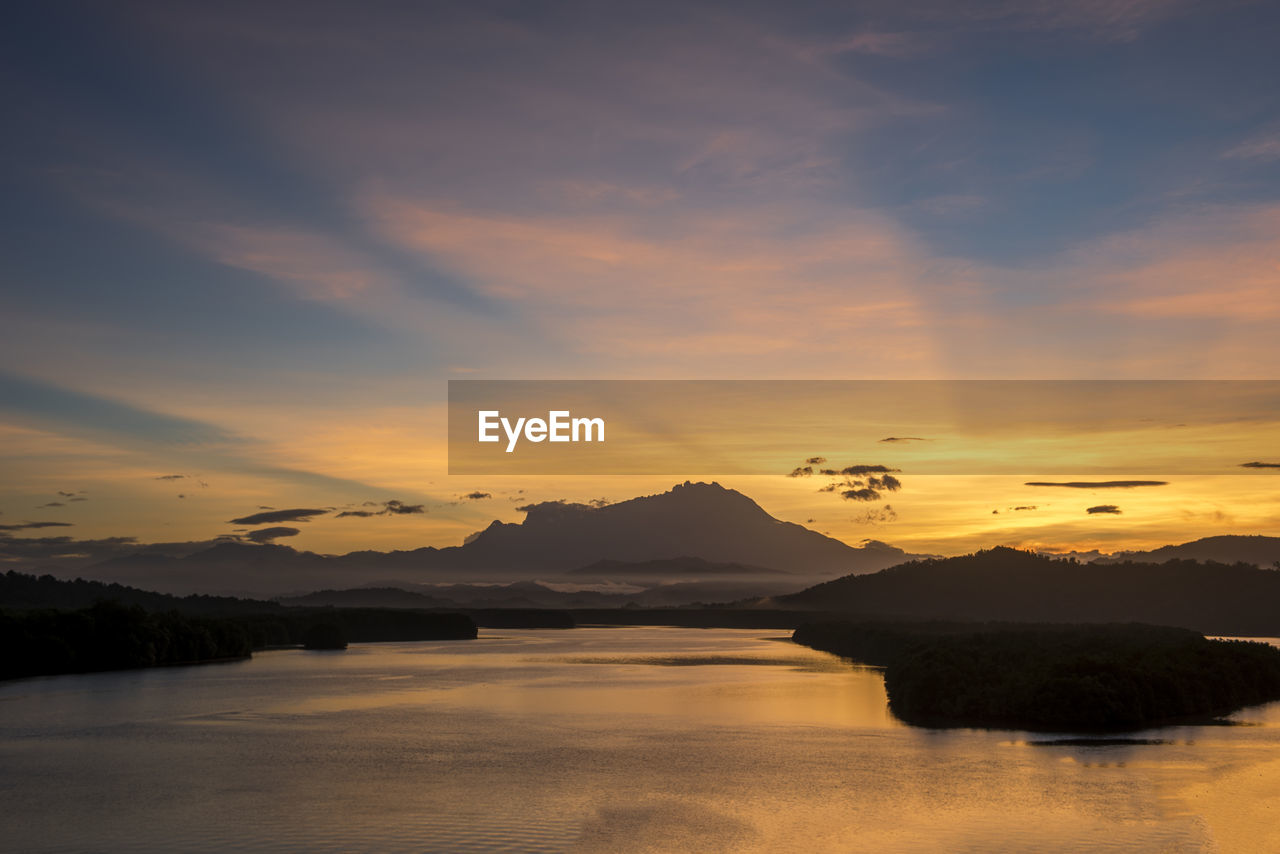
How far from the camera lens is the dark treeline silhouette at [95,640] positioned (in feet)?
340

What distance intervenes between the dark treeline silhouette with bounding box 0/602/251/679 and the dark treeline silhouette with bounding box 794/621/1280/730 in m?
74.7

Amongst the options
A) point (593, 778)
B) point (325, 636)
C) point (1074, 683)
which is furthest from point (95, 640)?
point (1074, 683)

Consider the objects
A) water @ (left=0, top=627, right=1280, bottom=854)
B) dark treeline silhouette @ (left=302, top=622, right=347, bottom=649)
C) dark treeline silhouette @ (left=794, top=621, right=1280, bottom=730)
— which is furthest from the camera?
dark treeline silhouette @ (left=302, top=622, right=347, bottom=649)

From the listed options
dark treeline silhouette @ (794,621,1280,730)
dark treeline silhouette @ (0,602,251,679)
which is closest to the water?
dark treeline silhouette @ (794,621,1280,730)

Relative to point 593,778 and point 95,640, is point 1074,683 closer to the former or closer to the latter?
point 593,778

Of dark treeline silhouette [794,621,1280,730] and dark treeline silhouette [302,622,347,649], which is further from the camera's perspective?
dark treeline silhouette [302,622,347,649]

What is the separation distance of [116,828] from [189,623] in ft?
340

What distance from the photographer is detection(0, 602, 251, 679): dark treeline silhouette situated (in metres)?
104

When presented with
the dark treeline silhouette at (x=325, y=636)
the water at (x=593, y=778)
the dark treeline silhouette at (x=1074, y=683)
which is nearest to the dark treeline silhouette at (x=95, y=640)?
the water at (x=593, y=778)

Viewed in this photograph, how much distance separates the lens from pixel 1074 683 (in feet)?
211

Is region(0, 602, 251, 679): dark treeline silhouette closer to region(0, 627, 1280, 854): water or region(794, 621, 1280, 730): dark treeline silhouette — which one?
region(0, 627, 1280, 854): water

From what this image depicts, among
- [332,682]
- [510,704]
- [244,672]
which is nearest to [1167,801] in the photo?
[510,704]

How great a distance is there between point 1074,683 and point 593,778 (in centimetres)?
3238

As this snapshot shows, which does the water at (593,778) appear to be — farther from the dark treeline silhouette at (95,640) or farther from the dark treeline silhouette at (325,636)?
the dark treeline silhouette at (325,636)
